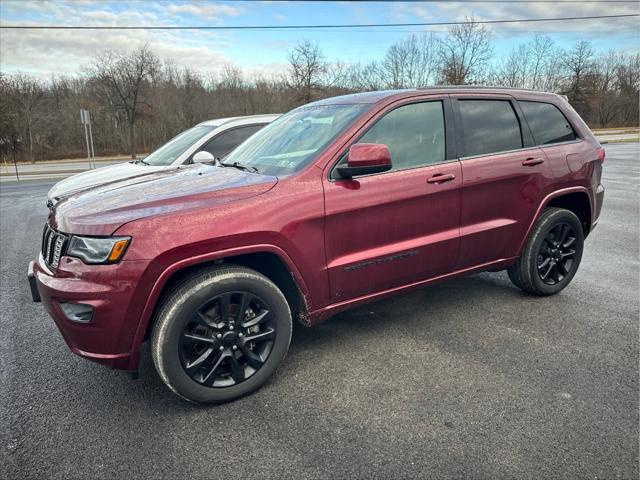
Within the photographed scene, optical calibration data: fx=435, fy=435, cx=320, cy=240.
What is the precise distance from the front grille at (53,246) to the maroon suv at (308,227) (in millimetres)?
18

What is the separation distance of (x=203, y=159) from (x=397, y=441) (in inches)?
144

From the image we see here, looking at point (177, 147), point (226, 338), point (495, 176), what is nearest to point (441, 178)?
point (495, 176)

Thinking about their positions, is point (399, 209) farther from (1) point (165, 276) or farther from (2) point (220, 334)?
(1) point (165, 276)

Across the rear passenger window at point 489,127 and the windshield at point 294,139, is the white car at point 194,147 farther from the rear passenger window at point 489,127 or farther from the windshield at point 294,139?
the rear passenger window at point 489,127

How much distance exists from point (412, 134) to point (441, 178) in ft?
1.31

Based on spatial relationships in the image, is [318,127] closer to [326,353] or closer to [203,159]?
[326,353]

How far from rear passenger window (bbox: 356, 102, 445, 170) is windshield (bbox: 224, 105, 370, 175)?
0.21 meters

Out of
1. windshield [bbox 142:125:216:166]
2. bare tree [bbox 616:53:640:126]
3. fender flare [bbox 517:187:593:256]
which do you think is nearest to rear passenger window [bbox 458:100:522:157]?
fender flare [bbox 517:187:593:256]

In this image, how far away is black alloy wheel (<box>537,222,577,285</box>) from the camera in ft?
13.1

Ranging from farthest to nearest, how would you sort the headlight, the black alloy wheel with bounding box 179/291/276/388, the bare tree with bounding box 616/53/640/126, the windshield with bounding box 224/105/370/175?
the bare tree with bounding box 616/53/640/126 → the windshield with bounding box 224/105/370/175 → the black alloy wheel with bounding box 179/291/276/388 → the headlight

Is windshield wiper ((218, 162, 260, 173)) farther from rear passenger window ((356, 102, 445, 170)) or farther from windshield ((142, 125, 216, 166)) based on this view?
windshield ((142, 125, 216, 166))

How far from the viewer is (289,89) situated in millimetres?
36688

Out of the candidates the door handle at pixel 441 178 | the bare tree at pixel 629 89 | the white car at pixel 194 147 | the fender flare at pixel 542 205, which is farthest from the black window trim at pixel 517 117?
the bare tree at pixel 629 89

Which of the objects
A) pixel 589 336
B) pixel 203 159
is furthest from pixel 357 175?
pixel 203 159
